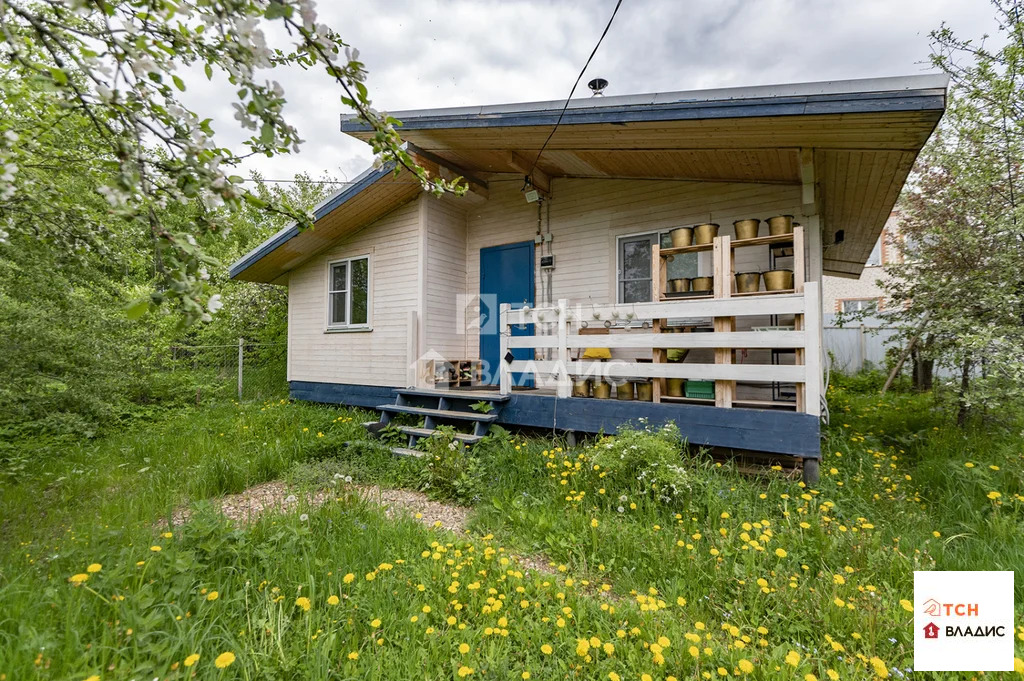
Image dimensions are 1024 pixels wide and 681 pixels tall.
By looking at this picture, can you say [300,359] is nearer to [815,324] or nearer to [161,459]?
[161,459]

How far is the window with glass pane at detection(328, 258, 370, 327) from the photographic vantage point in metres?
7.37

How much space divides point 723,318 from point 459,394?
324 centimetres

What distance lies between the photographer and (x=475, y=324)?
7.20m

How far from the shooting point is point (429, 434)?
5.11m

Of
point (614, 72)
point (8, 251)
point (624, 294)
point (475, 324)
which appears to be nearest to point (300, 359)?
point (475, 324)

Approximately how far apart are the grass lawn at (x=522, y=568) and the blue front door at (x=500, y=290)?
102 inches

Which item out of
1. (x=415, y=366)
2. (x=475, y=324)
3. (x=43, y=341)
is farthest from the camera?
(x=475, y=324)

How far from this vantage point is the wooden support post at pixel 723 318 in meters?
4.07

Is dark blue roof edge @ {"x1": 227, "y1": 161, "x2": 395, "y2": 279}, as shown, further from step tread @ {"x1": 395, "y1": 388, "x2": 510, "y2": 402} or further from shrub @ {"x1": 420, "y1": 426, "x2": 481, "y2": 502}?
shrub @ {"x1": 420, "y1": 426, "x2": 481, "y2": 502}

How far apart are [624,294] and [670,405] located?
6.88ft

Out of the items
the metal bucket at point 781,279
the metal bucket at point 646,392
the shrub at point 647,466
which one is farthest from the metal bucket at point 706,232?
the shrub at point 647,466

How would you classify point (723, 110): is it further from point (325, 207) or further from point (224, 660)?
point (325, 207)

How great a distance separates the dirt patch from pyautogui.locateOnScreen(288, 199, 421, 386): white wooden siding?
2668 millimetres

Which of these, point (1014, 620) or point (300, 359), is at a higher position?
point (300, 359)
